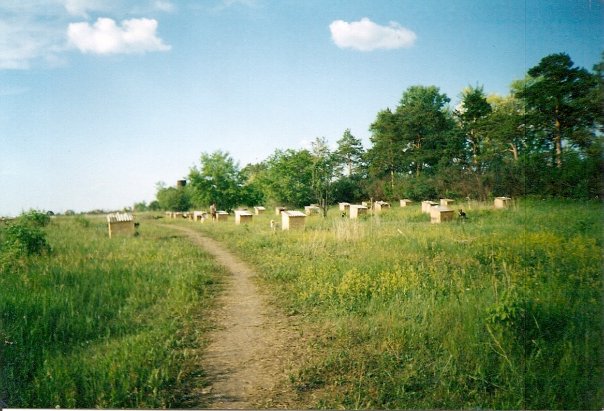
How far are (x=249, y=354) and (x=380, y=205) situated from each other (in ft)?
35.6

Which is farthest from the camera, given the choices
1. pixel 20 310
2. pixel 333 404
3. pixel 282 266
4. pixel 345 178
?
pixel 345 178

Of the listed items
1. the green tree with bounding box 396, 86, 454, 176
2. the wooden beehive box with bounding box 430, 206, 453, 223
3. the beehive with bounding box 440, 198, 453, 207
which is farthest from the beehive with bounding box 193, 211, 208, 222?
the green tree with bounding box 396, 86, 454, 176

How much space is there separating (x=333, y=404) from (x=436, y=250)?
21.6 feet

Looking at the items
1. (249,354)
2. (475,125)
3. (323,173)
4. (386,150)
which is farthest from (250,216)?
(249,354)

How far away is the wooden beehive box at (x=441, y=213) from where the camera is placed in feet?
45.1

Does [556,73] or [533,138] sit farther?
[533,138]

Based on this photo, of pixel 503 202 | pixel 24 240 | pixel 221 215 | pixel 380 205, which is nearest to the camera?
pixel 24 240

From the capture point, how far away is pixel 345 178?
50.1ft

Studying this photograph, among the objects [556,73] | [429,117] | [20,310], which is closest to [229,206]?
[429,117]

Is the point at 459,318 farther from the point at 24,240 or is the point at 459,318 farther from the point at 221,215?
the point at 221,215

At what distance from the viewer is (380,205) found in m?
14.0

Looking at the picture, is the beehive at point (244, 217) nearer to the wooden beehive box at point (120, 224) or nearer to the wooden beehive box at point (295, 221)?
the wooden beehive box at point (295, 221)

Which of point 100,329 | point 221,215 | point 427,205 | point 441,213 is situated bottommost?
point 100,329

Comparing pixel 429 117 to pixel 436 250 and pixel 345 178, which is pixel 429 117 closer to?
pixel 436 250
